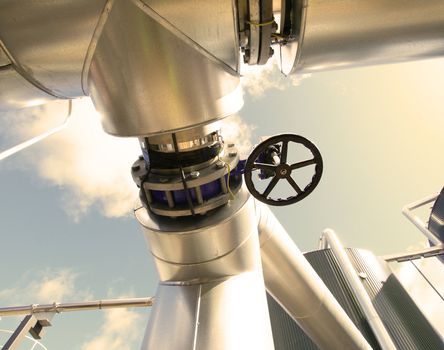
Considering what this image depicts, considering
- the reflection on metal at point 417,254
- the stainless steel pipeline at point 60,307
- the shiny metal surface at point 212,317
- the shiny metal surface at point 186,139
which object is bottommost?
the shiny metal surface at point 212,317

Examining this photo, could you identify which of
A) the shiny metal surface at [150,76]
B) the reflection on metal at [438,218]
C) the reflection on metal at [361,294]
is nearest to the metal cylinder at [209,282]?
the shiny metal surface at [150,76]

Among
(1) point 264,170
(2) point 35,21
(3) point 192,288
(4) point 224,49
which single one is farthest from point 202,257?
(2) point 35,21

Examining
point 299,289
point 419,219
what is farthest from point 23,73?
point 419,219

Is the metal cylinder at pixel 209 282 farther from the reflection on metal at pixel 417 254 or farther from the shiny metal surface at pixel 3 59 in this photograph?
the reflection on metal at pixel 417 254

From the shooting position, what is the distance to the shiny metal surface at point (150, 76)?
1.98 feet

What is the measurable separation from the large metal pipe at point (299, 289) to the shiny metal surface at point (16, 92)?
86 centimetres

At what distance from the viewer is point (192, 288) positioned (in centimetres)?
96

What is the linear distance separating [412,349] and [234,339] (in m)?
3.86

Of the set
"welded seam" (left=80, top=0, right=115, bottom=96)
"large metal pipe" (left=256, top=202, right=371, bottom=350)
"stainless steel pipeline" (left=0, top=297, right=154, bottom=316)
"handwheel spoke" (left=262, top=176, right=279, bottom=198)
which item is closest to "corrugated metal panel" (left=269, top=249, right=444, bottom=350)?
"large metal pipe" (left=256, top=202, right=371, bottom=350)

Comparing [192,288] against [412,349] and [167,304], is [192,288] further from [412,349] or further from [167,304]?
[412,349]

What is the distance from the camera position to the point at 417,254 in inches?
174

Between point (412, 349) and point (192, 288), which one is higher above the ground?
point (412, 349)

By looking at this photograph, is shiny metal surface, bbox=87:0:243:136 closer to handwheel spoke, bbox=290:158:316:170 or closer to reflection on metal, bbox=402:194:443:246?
handwheel spoke, bbox=290:158:316:170

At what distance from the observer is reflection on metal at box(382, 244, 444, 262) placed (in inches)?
165
